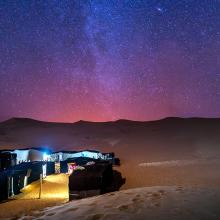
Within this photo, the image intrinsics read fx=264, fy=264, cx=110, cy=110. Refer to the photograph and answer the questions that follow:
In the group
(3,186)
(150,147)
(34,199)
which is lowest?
(34,199)

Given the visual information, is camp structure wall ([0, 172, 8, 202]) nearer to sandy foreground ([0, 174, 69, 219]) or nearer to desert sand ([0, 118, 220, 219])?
sandy foreground ([0, 174, 69, 219])

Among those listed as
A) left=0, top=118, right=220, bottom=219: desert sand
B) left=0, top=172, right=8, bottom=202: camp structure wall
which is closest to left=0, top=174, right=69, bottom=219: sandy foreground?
left=0, top=172, right=8, bottom=202: camp structure wall

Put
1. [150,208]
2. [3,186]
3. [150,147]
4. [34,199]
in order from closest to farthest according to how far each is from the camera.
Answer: [150,208]
[34,199]
[3,186]
[150,147]

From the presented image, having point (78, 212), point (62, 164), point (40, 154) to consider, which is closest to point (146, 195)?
point (78, 212)

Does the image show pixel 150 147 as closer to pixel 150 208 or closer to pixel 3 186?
pixel 3 186

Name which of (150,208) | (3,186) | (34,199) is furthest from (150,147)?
(150,208)

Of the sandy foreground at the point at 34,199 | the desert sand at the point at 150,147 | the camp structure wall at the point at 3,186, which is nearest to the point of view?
the desert sand at the point at 150,147

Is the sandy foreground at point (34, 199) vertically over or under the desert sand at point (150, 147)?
under

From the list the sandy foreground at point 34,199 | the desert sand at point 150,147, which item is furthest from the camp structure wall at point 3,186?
the desert sand at point 150,147

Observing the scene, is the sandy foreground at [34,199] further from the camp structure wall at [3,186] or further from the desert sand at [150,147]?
the desert sand at [150,147]

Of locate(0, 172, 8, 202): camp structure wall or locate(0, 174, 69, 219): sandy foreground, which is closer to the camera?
locate(0, 174, 69, 219): sandy foreground

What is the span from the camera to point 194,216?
267 inches

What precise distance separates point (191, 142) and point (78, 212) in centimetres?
6471

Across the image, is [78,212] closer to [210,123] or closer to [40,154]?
[40,154]
